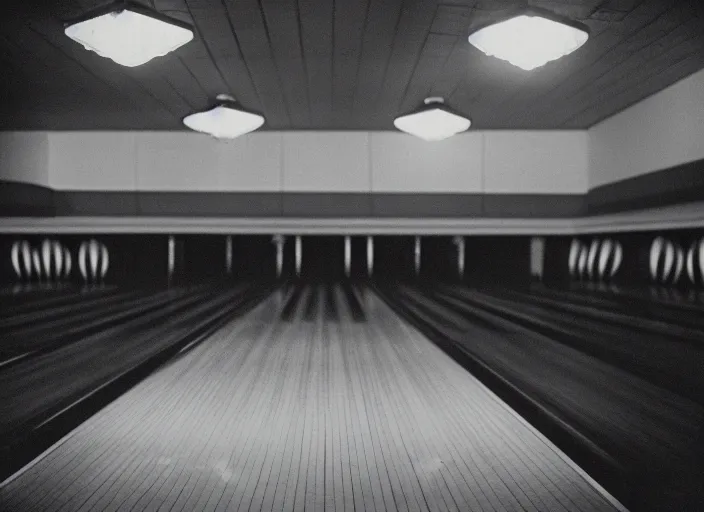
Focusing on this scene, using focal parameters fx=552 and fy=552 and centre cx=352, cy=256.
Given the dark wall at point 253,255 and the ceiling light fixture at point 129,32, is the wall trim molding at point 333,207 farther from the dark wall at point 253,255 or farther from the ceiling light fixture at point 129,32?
the ceiling light fixture at point 129,32

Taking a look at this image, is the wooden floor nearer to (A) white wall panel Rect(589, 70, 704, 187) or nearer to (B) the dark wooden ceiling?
(B) the dark wooden ceiling

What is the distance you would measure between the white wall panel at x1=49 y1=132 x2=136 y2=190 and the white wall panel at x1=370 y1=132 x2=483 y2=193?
2563 millimetres

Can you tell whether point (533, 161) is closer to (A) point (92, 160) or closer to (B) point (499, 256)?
(B) point (499, 256)

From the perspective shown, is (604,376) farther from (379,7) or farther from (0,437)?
(379,7)

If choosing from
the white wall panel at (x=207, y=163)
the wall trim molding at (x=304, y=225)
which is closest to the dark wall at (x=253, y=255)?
the wall trim molding at (x=304, y=225)

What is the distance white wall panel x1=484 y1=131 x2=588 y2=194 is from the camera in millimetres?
5746

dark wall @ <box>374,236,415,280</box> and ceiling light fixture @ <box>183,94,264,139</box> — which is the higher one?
ceiling light fixture @ <box>183,94,264,139</box>

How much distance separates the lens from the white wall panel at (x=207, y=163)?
5715mm

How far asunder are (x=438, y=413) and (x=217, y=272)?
15.4ft

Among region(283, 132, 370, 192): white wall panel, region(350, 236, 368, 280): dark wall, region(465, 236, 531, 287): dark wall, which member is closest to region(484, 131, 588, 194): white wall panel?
region(465, 236, 531, 287): dark wall

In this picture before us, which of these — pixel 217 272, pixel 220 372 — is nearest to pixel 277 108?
pixel 217 272

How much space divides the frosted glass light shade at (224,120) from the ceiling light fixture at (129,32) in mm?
1361

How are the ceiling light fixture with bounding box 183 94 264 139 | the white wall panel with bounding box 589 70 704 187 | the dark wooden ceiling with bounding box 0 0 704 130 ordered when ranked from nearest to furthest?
the dark wooden ceiling with bounding box 0 0 704 130 < the white wall panel with bounding box 589 70 704 187 < the ceiling light fixture with bounding box 183 94 264 139

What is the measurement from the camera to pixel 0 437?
2.63ft
